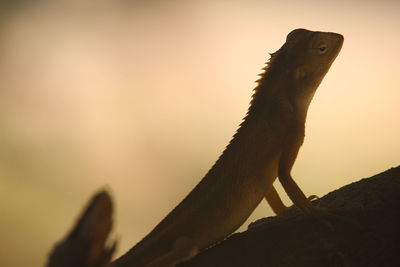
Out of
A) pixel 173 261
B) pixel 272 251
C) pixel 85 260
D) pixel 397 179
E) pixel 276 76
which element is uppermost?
pixel 276 76

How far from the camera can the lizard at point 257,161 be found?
3.04 metres

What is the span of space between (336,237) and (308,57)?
4.09ft

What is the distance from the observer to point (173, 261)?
9.24 feet

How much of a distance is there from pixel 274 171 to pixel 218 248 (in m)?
0.69

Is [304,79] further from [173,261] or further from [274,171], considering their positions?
[173,261]

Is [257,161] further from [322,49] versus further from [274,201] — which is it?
[322,49]

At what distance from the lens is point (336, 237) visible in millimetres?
2580

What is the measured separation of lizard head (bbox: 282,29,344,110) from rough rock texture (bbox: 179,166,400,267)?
740 mm

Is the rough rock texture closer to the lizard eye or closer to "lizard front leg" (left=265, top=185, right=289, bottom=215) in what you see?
"lizard front leg" (left=265, top=185, right=289, bottom=215)

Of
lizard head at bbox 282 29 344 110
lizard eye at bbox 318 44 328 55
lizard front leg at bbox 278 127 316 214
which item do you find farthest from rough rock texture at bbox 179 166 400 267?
lizard eye at bbox 318 44 328 55

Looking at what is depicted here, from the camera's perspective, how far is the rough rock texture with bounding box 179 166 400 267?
247 cm

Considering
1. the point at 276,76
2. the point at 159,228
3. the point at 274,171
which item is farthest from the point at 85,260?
the point at 276,76

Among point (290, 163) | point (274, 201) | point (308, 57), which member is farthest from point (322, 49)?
point (274, 201)

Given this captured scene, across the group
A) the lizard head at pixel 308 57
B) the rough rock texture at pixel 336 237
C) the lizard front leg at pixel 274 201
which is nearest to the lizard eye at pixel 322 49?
the lizard head at pixel 308 57
